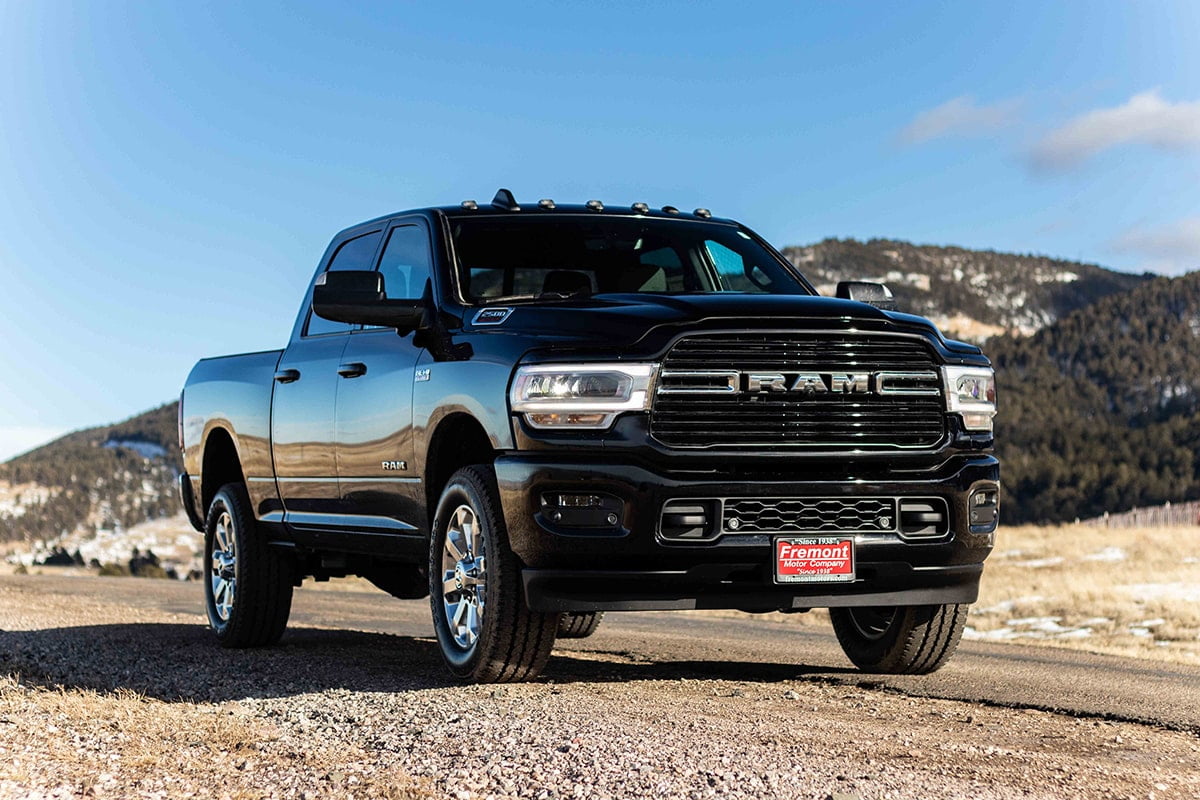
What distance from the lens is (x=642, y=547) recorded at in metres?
6.26

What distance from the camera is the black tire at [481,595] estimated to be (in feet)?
21.4

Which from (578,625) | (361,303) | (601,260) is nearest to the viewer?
(361,303)

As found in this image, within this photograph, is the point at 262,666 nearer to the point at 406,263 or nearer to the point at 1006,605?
the point at 406,263

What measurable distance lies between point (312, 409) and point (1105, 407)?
503ft

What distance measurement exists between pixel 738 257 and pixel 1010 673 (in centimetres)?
269

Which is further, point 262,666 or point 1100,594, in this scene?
point 1100,594

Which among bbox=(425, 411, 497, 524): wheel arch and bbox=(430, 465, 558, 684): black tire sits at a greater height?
bbox=(425, 411, 497, 524): wheel arch

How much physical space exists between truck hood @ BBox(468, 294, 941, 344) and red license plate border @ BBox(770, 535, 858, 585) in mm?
894

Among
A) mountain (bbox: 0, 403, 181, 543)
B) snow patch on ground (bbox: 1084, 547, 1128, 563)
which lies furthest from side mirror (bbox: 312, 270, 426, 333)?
mountain (bbox: 0, 403, 181, 543)

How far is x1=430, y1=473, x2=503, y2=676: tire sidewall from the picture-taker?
21.4 feet

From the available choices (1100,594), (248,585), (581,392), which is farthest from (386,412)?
(1100,594)

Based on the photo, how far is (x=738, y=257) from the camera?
8.34 m

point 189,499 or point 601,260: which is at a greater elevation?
point 601,260

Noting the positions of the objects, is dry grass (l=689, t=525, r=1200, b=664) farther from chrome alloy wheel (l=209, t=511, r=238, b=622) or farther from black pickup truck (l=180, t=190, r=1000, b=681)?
chrome alloy wheel (l=209, t=511, r=238, b=622)
